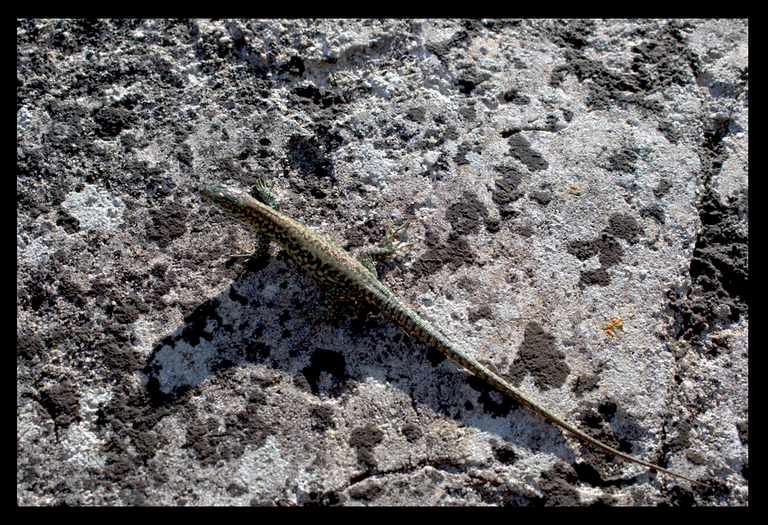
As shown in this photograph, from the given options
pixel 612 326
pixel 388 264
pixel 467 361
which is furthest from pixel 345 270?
pixel 612 326

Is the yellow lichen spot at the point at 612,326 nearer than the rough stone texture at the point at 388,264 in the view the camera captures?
No

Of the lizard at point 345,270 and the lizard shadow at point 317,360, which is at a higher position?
the lizard at point 345,270

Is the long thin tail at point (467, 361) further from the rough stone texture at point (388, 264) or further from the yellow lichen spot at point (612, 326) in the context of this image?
the yellow lichen spot at point (612, 326)

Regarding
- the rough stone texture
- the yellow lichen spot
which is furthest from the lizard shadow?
the yellow lichen spot

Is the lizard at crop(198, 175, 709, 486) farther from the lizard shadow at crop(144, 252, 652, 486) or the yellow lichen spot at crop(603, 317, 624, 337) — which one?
the yellow lichen spot at crop(603, 317, 624, 337)

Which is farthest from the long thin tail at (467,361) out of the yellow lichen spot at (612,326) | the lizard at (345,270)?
the yellow lichen spot at (612,326)

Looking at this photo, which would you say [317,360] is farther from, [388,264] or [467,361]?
[467,361]
